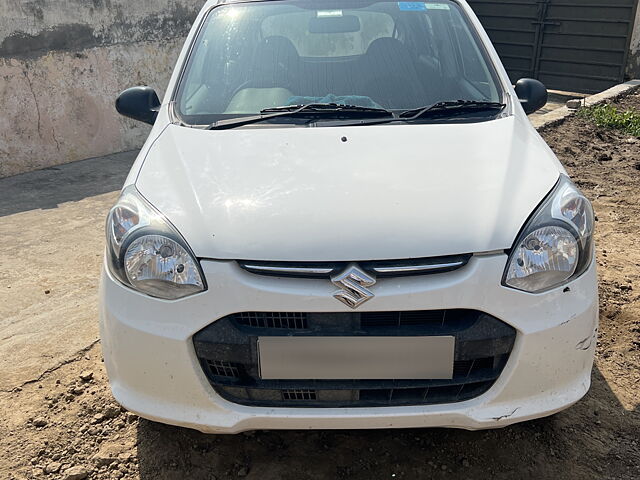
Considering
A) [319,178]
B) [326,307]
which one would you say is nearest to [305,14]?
[319,178]

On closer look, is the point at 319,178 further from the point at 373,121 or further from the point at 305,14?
the point at 305,14

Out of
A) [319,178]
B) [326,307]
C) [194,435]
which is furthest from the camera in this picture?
[194,435]

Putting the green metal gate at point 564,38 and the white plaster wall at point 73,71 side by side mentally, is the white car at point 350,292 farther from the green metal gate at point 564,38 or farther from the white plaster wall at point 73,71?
the green metal gate at point 564,38

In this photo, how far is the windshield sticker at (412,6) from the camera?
126 inches

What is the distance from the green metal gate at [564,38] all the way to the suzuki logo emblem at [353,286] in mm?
9502

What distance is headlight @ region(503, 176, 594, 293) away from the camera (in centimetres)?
189

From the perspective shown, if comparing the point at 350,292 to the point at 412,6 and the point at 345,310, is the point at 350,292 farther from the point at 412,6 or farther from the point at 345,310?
the point at 412,6

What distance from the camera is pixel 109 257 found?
2.06m

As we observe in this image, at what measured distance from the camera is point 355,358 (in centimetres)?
185

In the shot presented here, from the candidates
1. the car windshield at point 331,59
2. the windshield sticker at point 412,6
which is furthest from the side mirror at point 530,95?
the windshield sticker at point 412,6

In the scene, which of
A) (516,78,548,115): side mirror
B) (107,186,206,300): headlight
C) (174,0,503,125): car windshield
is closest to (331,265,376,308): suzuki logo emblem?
(107,186,206,300): headlight

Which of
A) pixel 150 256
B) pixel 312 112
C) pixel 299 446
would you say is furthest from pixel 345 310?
pixel 312 112

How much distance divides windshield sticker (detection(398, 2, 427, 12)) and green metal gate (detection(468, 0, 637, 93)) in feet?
25.6

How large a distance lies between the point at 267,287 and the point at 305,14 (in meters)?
1.85
